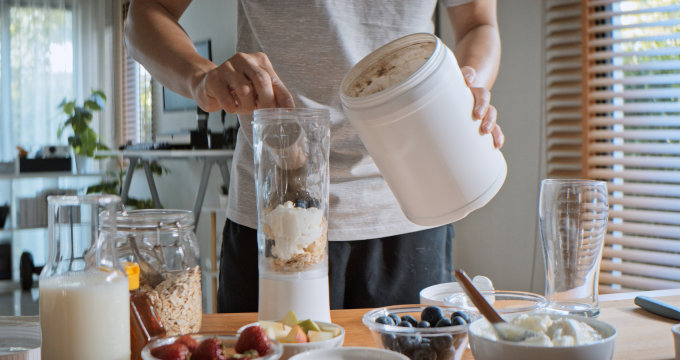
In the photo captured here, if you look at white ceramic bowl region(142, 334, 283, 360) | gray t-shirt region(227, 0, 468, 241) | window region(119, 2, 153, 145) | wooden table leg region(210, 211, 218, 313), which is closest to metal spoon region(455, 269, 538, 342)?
white ceramic bowl region(142, 334, 283, 360)

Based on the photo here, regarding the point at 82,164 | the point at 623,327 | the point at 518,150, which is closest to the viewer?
the point at 623,327

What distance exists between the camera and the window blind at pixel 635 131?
99.0 inches

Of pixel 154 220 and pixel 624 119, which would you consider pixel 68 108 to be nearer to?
pixel 624 119

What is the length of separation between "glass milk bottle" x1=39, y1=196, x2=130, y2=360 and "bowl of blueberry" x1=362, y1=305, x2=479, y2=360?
0.30 m

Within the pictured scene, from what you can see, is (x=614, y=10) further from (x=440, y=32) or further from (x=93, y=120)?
(x=93, y=120)

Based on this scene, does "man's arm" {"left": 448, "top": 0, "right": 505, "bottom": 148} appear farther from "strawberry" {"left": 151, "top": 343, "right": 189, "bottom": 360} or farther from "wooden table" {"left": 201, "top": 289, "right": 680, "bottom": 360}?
"strawberry" {"left": 151, "top": 343, "right": 189, "bottom": 360}

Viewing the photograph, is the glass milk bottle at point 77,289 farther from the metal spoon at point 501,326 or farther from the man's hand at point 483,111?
the man's hand at point 483,111

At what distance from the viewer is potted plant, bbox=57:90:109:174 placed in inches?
202

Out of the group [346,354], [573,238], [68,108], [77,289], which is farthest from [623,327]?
[68,108]

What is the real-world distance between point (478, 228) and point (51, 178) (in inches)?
127

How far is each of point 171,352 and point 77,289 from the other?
0.47 feet

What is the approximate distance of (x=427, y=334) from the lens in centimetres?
73

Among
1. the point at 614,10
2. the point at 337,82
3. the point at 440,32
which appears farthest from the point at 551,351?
the point at 440,32

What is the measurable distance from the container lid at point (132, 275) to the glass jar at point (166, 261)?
33 millimetres
